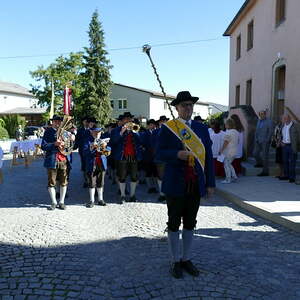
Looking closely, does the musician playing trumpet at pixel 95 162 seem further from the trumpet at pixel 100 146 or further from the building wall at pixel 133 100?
the building wall at pixel 133 100

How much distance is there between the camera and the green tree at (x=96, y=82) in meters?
44.6

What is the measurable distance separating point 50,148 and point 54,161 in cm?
28

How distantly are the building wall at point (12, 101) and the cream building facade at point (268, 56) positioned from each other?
48.6m

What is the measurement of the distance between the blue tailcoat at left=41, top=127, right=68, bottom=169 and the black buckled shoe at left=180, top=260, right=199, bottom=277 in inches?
156

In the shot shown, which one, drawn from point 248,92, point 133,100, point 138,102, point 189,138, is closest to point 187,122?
point 189,138

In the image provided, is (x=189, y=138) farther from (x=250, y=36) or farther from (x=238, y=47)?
(x=238, y=47)

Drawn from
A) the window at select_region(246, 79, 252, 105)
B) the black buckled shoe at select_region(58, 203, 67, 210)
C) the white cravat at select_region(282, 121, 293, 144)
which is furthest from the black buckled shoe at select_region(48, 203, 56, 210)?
the window at select_region(246, 79, 252, 105)

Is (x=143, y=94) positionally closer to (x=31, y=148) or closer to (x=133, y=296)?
(x=31, y=148)

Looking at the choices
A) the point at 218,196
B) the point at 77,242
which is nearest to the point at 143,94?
the point at 218,196

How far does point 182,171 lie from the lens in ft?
13.3

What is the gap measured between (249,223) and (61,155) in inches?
152

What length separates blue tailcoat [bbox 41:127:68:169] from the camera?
7.25 meters

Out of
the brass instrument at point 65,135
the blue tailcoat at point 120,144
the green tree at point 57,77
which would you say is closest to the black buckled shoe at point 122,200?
the blue tailcoat at point 120,144

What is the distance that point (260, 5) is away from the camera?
15.3 meters
